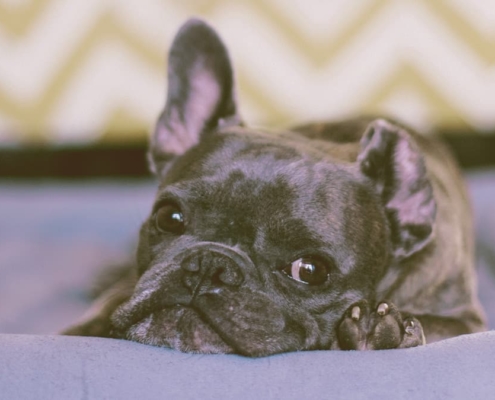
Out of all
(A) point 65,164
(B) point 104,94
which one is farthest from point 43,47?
(A) point 65,164

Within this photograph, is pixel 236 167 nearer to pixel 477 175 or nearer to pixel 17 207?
pixel 17 207

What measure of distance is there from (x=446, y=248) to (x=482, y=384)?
0.74 m

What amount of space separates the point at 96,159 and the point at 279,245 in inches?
89.8

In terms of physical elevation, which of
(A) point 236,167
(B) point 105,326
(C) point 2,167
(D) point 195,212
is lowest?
(C) point 2,167

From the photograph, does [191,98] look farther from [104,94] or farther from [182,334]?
[104,94]

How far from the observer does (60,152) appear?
370 cm

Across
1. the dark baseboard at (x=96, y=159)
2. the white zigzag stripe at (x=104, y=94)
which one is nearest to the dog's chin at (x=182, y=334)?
the dark baseboard at (x=96, y=159)

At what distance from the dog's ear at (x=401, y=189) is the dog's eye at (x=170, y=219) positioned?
1.73 feet

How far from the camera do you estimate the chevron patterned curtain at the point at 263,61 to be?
11.8 feet

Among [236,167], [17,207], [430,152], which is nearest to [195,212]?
[236,167]

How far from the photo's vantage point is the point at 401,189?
6.00ft

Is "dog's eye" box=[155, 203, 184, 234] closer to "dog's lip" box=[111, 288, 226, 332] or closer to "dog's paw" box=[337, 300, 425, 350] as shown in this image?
"dog's lip" box=[111, 288, 226, 332]

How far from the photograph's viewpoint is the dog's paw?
1.49 metres

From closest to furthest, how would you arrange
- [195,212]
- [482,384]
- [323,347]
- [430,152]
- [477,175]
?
[482,384]
[323,347]
[195,212]
[430,152]
[477,175]
